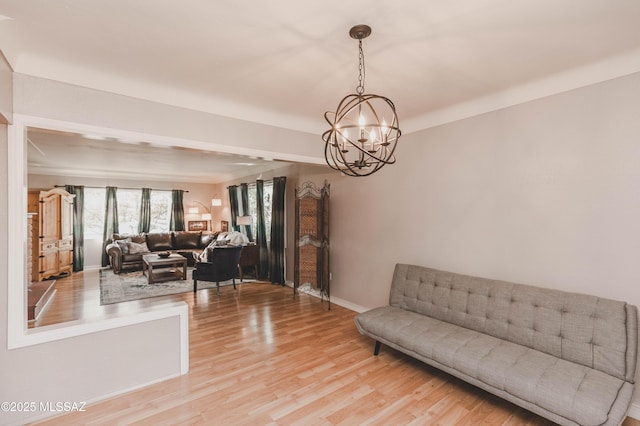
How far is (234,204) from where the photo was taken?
8.25m

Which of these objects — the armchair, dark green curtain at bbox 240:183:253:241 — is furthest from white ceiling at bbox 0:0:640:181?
dark green curtain at bbox 240:183:253:241

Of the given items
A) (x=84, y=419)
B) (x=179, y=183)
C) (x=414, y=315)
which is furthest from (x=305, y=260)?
(x=179, y=183)

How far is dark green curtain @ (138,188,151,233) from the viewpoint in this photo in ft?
27.9

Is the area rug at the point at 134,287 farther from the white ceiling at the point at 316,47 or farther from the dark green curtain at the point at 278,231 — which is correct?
the white ceiling at the point at 316,47

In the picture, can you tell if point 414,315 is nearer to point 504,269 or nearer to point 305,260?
point 504,269

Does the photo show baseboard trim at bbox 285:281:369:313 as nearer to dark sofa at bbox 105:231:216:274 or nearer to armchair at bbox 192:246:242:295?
armchair at bbox 192:246:242:295

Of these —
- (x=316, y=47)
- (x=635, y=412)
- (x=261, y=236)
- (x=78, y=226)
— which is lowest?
(x=635, y=412)

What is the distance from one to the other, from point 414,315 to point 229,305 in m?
2.96

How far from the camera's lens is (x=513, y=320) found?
101 inches

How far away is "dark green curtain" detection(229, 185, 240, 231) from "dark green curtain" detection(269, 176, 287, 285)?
228 cm

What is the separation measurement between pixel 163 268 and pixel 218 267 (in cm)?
216

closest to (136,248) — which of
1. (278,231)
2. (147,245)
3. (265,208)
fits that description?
(147,245)

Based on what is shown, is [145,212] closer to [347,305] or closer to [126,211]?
[126,211]

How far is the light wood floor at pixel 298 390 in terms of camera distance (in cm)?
217
